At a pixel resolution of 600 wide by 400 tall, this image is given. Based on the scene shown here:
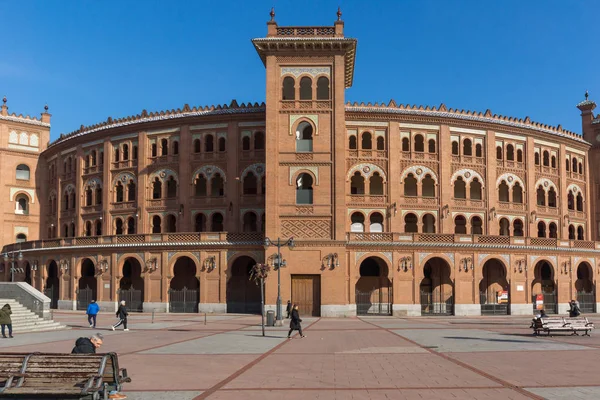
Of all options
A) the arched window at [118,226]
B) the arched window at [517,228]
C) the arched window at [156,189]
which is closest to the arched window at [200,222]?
the arched window at [156,189]

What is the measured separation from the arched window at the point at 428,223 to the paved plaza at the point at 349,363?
2181 cm

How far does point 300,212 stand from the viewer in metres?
45.8

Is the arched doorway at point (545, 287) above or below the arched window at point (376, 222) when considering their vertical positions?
below

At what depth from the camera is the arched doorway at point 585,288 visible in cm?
5450

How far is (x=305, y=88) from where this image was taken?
48312mm

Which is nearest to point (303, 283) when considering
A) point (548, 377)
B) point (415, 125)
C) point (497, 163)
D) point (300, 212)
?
point (300, 212)

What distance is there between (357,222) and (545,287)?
17.4 m

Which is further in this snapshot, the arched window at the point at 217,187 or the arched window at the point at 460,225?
the arched window at the point at 460,225

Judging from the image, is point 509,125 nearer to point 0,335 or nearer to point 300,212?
point 300,212

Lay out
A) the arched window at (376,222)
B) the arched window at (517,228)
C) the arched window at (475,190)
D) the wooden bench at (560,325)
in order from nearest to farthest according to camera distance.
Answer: the wooden bench at (560,325)
the arched window at (376,222)
the arched window at (475,190)
the arched window at (517,228)

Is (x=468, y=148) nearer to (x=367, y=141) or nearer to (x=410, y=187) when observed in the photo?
(x=410, y=187)

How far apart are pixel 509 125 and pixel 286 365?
138ft

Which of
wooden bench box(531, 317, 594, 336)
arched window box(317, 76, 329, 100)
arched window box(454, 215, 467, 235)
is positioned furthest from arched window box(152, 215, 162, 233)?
wooden bench box(531, 317, 594, 336)

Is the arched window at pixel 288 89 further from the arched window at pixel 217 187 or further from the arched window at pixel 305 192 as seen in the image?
the arched window at pixel 217 187
